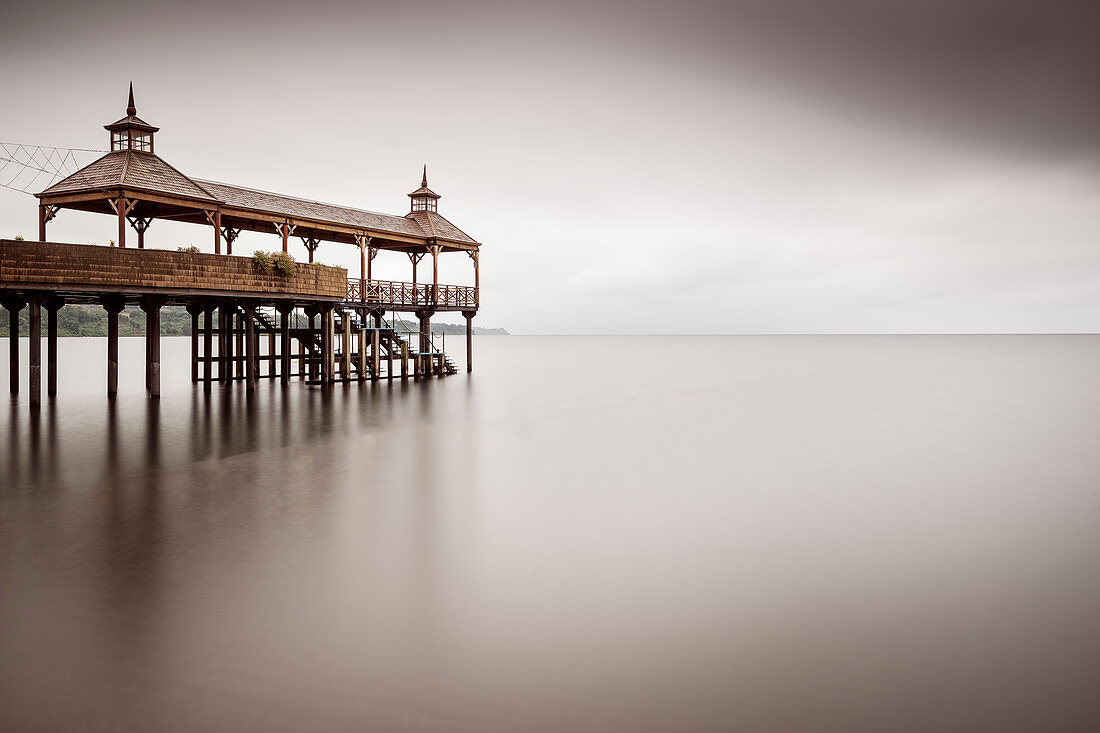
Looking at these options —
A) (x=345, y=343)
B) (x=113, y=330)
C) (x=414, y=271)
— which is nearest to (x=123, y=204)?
(x=113, y=330)

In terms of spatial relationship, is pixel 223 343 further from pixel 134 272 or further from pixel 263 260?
pixel 134 272

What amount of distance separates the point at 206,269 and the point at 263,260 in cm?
223

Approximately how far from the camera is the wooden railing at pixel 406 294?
30078 millimetres

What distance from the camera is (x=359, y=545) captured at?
8.67 m

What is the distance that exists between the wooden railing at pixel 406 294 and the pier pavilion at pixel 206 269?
0.19ft

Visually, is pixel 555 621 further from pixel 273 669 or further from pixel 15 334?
pixel 15 334

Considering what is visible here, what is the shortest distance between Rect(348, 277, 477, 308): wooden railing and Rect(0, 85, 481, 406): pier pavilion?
58 mm

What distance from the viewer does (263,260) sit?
24.3 m

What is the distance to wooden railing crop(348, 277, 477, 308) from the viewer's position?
98.7ft

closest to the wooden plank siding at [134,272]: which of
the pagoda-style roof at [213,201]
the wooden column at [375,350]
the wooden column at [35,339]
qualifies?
the wooden column at [35,339]

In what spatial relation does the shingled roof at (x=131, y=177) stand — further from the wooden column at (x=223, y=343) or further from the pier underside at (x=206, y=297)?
the wooden column at (x=223, y=343)

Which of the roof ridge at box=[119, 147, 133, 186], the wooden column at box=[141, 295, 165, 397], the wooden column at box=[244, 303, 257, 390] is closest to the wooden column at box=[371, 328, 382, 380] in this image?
the wooden column at box=[244, 303, 257, 390]

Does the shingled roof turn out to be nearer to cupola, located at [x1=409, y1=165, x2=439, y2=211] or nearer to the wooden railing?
the wooden railing

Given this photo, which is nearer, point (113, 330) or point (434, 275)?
point (113, 330)
